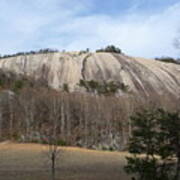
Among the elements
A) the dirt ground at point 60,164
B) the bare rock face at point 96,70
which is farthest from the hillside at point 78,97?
the dirt ground at point 60,164

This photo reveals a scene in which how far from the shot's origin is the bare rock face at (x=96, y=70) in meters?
86.1

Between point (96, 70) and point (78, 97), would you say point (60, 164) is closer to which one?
point (78, 97)

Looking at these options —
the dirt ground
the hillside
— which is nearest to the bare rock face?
the hillside

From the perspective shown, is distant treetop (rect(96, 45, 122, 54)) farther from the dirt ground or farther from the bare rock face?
the dirt ground

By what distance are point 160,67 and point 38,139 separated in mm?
44421

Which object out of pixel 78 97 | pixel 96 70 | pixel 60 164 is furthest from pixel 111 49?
pixel 60 164

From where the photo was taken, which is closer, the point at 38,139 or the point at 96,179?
the point at 96,179

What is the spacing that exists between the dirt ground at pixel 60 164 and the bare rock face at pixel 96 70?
106 feet

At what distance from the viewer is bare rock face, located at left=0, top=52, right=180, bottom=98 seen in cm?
8606

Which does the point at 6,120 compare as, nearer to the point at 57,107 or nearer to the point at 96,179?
the point at 57,107

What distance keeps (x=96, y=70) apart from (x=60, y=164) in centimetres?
5471

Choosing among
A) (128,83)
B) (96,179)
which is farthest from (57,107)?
(96,179)

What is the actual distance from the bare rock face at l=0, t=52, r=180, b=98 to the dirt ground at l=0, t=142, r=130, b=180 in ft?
106

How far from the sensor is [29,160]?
125 feet
